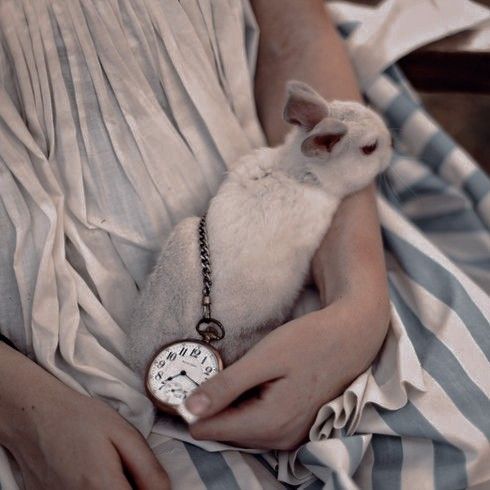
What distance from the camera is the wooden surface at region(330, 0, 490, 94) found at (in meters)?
1.08

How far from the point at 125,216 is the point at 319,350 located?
30cm

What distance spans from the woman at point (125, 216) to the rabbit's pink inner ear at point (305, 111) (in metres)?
0.09

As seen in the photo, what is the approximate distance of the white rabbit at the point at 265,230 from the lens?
2.63 ft

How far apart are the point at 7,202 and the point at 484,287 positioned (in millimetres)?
622

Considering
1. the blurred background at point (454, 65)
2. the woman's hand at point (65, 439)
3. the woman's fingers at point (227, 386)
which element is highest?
the blurred background at point (454, 65)

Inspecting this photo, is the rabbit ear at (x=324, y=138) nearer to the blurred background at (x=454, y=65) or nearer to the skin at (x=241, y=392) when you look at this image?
the skin at (x=241, y=392)

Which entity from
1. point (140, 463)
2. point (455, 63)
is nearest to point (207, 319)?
point (140, 463)

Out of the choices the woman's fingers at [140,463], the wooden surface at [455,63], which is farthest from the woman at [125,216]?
the wooden surface at [455,63]

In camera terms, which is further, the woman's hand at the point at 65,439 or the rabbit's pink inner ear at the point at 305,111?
the rabbit's pink inner ear at the point at 305,111

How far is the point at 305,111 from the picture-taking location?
35.1 inches

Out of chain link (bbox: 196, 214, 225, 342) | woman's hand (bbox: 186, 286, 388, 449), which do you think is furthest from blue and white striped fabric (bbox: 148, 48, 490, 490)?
chain link (bbox: 196, 214, 225, 342)

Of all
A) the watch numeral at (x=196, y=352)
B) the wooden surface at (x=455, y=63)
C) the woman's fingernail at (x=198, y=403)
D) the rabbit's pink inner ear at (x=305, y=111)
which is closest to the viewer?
the woman's fingernail at (x=198, y=403)

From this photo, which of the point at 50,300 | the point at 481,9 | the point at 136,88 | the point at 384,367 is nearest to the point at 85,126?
the point at 136,88

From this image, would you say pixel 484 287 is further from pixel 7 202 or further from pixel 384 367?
pixel 7 202
